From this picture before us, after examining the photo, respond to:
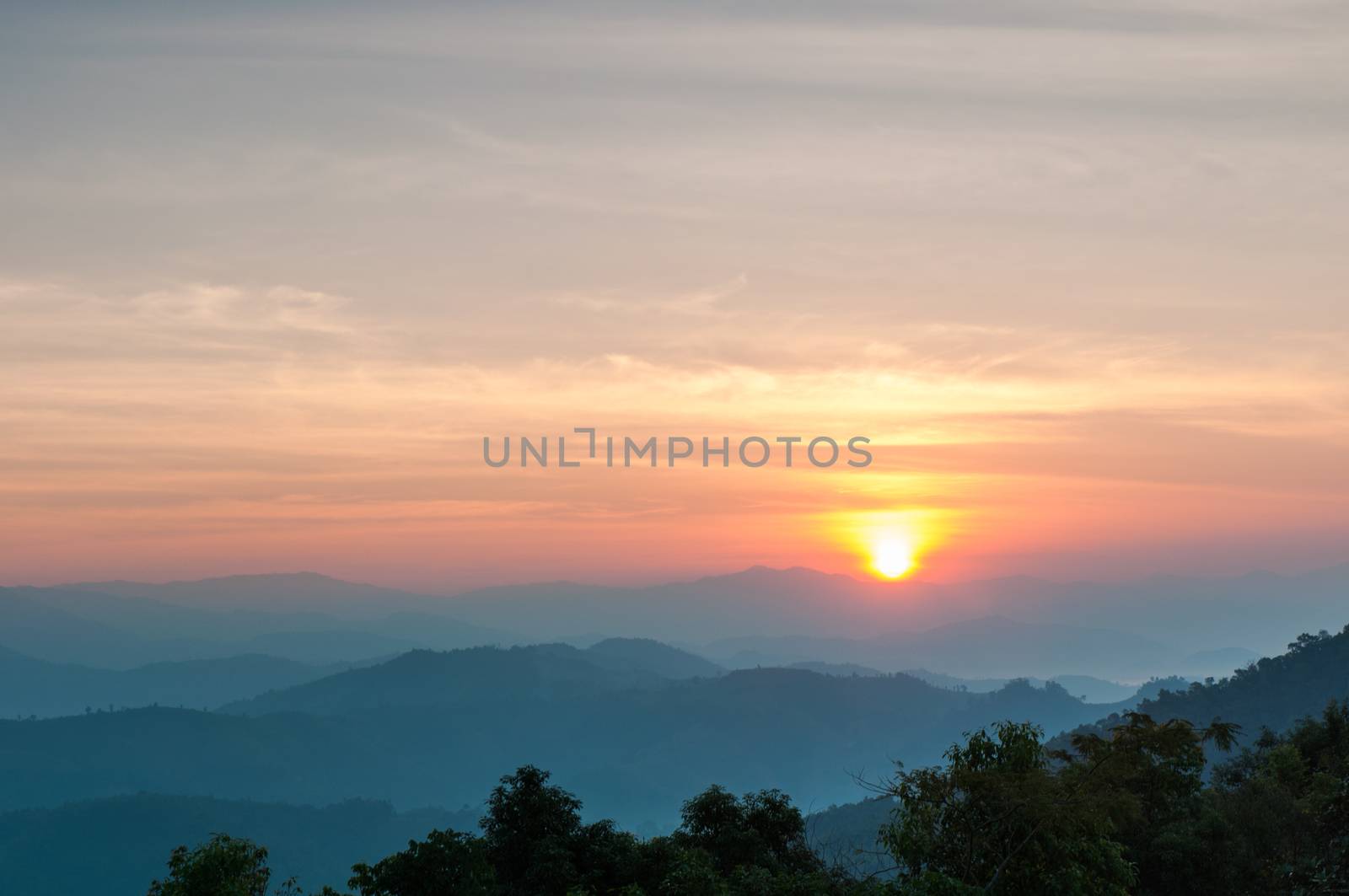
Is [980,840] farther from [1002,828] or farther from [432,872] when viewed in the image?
[432,872]

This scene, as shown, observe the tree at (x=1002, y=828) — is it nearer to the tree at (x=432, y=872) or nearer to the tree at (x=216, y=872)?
the tree at (x=432, y=872)

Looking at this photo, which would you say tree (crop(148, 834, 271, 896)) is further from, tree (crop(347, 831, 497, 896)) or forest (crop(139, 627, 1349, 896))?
tree (crop(347, 831, 497, 896))

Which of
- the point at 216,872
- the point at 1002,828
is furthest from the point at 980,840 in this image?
the point at 216,872

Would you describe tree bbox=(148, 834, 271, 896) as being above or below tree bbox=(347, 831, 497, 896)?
above

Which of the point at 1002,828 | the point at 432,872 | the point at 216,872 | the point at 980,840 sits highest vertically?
the point at 1002,828

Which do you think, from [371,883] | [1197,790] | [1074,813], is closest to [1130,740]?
[1197,790]

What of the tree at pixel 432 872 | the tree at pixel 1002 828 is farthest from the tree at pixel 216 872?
the tree at pixel 1002 828

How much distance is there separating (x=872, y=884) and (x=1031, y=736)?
5.85m

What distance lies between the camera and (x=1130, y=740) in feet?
133

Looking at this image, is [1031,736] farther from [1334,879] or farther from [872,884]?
[1334,879]

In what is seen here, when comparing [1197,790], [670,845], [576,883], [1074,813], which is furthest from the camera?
[1197,790]

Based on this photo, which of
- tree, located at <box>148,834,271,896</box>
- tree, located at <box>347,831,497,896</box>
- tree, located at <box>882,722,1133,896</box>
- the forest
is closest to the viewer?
tree, located at <box>882,722,1133,896</box>

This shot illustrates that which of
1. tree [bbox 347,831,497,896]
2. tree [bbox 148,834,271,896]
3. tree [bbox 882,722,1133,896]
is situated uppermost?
tree [bbox 882,722,1133,896]

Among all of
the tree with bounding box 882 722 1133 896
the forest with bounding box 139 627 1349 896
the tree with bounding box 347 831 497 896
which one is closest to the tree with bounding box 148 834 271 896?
the forest with bounding box 139 627 1349 896
